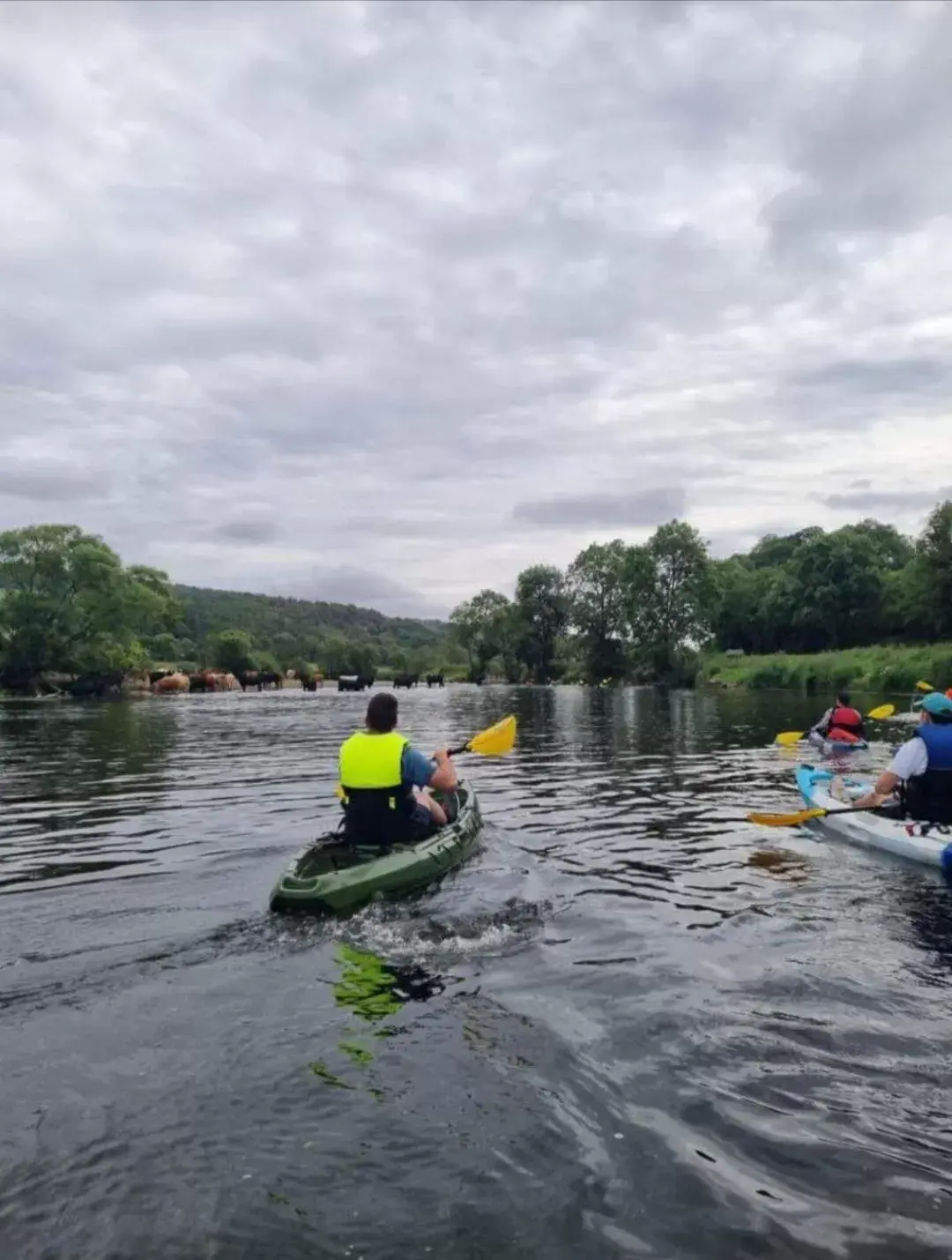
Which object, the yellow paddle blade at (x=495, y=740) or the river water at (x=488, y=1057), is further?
the yellow paddle blade at (x=495, y=740)

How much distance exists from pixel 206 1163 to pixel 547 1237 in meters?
1.75

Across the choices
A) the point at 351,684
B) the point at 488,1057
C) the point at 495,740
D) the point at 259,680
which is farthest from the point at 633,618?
the point at 488,1057

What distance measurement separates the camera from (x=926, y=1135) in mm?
4801

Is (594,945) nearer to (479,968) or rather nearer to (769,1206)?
(479,968)

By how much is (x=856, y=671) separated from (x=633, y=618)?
35004 millimetres

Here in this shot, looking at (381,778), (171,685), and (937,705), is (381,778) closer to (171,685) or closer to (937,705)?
(937,705)

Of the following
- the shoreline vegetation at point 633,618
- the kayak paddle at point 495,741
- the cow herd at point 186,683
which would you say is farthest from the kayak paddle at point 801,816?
the cow herd at point 186,683

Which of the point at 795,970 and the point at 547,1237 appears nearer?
the point at 547,1237

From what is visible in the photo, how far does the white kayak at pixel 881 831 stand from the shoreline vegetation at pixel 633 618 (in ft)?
108

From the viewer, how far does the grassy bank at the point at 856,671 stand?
45.1m

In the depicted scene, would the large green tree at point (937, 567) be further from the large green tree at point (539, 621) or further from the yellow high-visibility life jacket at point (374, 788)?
the yellow high-visibility life jacket at point (374, 788)

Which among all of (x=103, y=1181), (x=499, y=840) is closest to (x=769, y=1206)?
(x=103, y=1181)

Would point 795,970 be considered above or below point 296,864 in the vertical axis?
below

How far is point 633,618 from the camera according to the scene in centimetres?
8544
